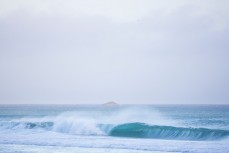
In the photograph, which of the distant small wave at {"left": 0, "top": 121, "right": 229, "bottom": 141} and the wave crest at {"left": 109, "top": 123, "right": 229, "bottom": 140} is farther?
the distant small wave at {"left": 0, "top": 121, "right": 229, "bottom": 141}

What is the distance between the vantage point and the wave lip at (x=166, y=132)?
70.0 feet

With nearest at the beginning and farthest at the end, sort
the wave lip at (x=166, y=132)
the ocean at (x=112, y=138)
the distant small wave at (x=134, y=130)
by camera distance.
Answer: the ocean at (x=112, y=138) < the wave lip at (x=166, y=132) < the distant small wave at (x=134, y=130)

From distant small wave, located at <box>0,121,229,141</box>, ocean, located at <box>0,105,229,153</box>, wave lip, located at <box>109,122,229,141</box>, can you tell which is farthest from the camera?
distant small wave, located at <box>0,121,229,141</box>

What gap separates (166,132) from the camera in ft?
75.7

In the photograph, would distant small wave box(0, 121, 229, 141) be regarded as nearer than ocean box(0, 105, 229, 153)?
No

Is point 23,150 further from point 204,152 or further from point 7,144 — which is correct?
point 204,152

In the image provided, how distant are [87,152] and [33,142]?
4.60 meters

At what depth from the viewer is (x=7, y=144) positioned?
54.3 feet

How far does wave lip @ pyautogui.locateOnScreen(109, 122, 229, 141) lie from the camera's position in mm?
21328

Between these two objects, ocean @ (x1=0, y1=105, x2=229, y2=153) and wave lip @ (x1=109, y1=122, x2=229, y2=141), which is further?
wave lip @ (x1=109, y1=122, x2=229, y2=141)

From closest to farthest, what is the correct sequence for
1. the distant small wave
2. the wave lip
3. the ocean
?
the ocean → the wave lip → the distant small wave

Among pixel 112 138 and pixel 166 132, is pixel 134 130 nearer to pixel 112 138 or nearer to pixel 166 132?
pixel 166 132

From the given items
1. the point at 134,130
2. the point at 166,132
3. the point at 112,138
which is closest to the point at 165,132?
the point at 166,132

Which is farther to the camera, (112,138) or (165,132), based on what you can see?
(165,132)
